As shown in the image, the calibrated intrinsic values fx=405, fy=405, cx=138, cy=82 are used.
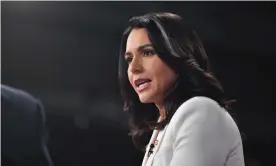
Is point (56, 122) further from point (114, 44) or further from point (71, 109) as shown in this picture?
point (114, 44)

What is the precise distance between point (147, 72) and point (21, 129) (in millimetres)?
628

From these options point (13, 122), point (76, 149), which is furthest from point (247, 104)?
point (13, 122)

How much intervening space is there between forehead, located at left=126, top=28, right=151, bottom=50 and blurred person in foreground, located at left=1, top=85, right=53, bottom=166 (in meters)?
0.47

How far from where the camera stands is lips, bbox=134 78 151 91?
132 cm

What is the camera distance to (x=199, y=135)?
94cm

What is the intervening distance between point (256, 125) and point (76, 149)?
698 mm

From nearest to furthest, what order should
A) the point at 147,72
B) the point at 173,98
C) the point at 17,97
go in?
the point at 173,98
the point at 147,72
the point at 17,97

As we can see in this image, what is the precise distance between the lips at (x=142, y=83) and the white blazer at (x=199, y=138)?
0.33 meters

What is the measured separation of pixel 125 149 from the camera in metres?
1.56

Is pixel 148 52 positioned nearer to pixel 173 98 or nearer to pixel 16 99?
pixel 173 98

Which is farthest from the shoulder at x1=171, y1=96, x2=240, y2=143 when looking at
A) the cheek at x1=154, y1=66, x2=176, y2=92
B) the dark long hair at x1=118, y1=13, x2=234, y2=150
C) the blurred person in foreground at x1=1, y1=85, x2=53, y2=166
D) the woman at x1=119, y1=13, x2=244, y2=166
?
the blurred person in foreground at x1=1, y1=85, x2=53, y2=166

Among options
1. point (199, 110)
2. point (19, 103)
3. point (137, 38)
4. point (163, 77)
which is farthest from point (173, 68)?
point (19, 103)

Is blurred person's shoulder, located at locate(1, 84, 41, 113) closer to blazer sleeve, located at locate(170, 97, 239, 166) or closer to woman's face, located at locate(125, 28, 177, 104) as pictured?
woman's face, located at locate(125, 28, 177, 104)

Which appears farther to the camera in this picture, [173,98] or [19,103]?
[19,103]
